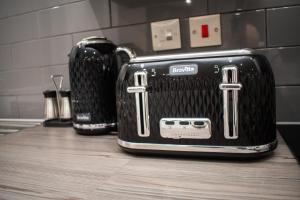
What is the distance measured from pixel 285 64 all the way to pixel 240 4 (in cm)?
→ 22

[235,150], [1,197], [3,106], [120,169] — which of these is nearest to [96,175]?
[120,169]

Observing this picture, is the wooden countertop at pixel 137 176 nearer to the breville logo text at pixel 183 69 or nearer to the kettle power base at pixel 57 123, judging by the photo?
the breville logo text at pixel 183 69

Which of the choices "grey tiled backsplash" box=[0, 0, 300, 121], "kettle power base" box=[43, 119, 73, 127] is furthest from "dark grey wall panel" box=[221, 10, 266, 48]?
"kettle power base" box=[43, 119, 73, 127]

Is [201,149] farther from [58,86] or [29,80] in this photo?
[29,80]

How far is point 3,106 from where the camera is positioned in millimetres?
1375

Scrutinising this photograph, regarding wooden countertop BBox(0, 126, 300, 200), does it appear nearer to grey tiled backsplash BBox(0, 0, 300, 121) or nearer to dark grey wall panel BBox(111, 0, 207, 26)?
grey tiled backsplash BBox(0, 0, 300, 121)

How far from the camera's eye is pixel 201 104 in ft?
1.84

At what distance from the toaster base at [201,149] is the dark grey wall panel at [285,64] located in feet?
1.01

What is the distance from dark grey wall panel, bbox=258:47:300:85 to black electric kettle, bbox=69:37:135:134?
0.44 metres

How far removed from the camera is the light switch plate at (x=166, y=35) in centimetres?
89

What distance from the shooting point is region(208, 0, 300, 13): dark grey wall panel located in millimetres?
785

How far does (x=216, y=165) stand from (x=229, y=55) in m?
0.22

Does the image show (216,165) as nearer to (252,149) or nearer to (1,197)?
(252,149)

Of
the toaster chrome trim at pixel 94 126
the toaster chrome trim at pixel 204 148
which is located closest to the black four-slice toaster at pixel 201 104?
the toaster chrome trim at pixel 204 148
